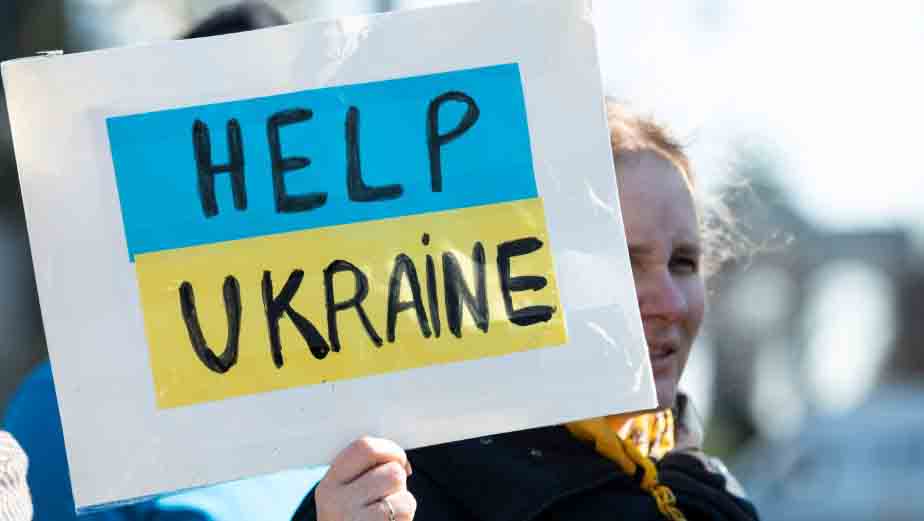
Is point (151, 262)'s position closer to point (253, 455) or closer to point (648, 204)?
point (253, 455)

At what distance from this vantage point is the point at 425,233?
2.53 meters

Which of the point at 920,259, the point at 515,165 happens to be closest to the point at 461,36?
the point at 515,165

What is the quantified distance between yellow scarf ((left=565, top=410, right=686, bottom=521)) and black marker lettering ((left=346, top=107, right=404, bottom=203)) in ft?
1.80

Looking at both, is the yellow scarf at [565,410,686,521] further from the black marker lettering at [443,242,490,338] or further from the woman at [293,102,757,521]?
the black marker lettering at [443,242,490,338]

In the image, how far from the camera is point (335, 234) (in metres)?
2.52

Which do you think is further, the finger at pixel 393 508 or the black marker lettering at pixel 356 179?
the black marker lettering at pixel 356 179

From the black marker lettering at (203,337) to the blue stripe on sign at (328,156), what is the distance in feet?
0.25

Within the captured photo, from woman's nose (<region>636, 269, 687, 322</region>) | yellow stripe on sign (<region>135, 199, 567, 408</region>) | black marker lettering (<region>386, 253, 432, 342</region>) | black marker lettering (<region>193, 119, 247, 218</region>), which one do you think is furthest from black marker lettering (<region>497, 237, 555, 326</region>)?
woman's nose (<region>636, 269, 687, 322</region>)

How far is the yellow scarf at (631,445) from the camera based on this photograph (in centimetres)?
291

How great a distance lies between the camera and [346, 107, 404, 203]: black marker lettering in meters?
2.53

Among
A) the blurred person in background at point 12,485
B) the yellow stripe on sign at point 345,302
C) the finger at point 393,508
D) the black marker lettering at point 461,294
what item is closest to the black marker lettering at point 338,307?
the yellow stripe on sign at point 345,302

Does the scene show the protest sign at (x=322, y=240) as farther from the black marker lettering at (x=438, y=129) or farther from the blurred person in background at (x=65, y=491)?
the blurred person in background at (x=65, y=491)

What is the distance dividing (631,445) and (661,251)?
306 mm

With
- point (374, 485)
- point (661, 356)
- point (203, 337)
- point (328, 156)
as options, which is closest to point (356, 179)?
point (328, 156)
